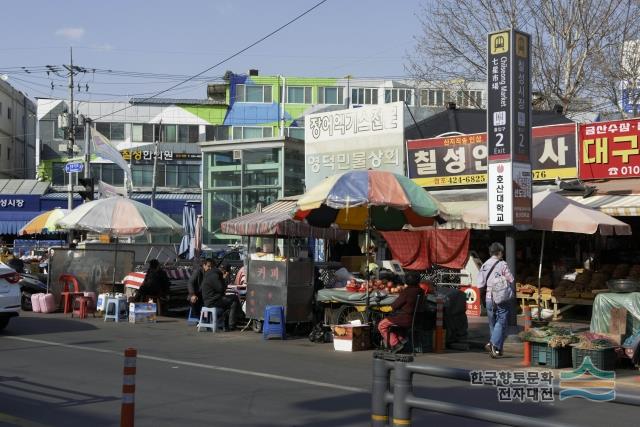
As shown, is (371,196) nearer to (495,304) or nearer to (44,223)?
(495,304)

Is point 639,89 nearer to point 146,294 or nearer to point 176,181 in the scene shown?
point 146,294

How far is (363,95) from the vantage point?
65750mm

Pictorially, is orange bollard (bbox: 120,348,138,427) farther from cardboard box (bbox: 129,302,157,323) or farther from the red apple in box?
cardboard box (bbox: 129,302,157,323)

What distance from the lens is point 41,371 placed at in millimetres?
10875

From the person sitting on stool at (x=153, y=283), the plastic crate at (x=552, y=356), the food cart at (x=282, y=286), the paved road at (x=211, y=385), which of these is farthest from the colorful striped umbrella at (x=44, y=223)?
the plastic crate at (x=552, y=356)

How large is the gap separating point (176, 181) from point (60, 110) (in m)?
11.0

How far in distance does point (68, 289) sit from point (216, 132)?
43398 mm

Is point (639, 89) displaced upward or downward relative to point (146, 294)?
upward

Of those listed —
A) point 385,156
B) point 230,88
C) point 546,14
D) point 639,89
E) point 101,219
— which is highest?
point 230,88

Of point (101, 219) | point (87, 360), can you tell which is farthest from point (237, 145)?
point (87, 360)

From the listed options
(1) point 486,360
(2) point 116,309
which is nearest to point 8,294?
(2) point 116,309

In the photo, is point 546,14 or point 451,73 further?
point 451,73

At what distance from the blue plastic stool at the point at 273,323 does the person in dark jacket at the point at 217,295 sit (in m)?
1.76

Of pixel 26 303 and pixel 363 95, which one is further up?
pixel 363 95
